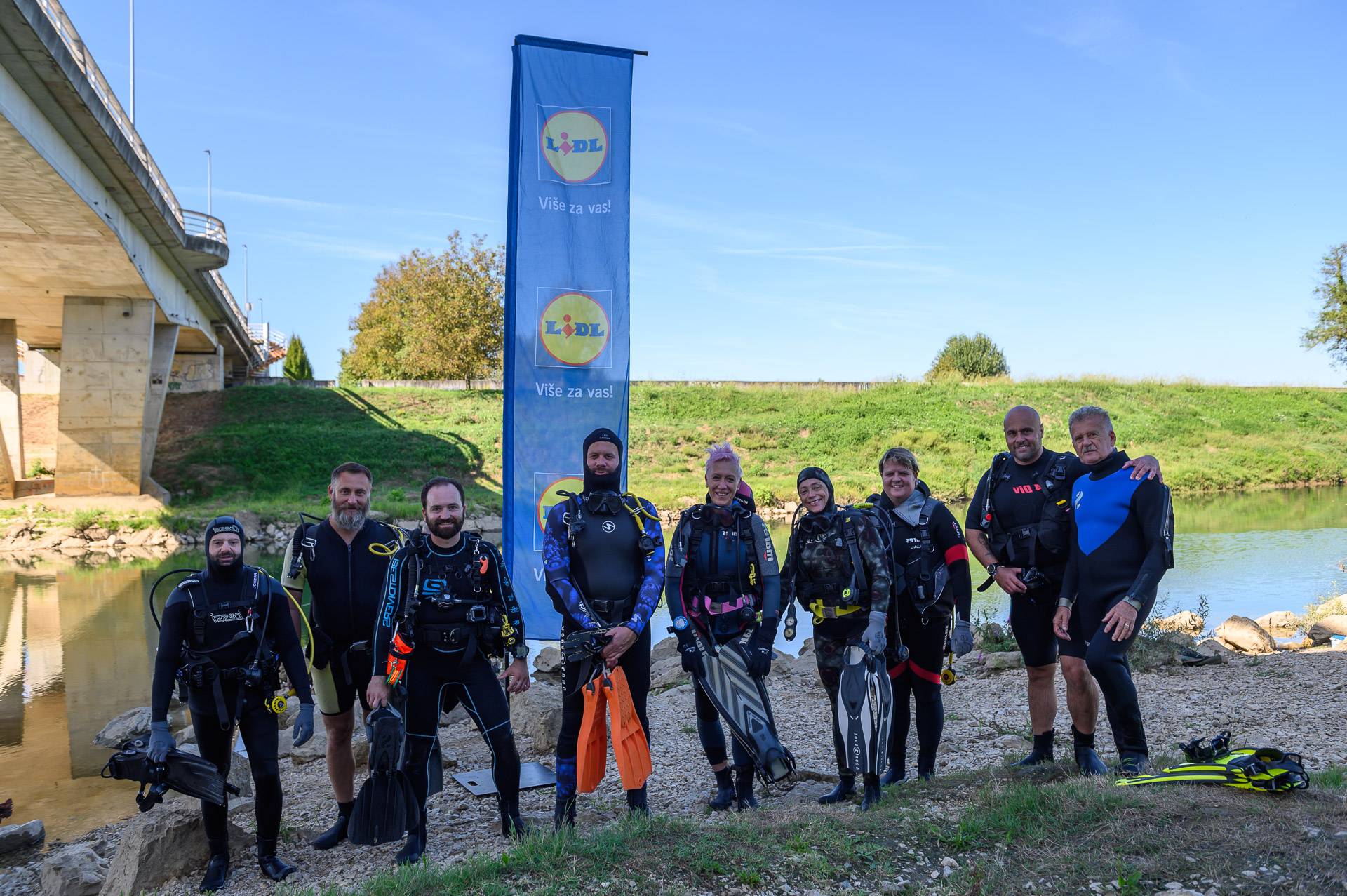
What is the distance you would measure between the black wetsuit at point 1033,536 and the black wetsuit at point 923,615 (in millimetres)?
325

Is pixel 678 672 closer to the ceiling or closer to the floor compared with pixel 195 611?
closer to the floor

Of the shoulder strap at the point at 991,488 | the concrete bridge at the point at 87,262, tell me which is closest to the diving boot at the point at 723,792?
the shoulder strap at the point at 991,488

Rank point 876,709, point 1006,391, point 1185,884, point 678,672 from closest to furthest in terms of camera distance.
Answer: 1. point 1185,884
2. point 876,709
3. point 678,672
4. point 1006,391

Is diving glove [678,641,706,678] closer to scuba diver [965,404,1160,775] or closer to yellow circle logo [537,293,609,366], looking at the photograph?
scuba diver [965,404,1160,775]

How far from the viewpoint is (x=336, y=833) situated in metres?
5.05

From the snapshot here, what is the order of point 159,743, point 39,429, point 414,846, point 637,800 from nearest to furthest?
point 159,743 → point 414,846 → point 637,800 → point 39,429

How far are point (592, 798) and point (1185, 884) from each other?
3.30 metres

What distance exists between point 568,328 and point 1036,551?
4.19 m

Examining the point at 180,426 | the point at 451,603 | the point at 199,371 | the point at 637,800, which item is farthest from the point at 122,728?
the point at 199,371

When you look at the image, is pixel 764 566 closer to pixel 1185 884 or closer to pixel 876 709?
pixel 876 709

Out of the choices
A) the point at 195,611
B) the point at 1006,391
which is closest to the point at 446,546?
the point at 195,611

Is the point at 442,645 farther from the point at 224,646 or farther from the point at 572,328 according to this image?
the point at 572,328

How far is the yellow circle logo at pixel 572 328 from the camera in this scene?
774cm

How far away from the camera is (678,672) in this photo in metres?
9.36
